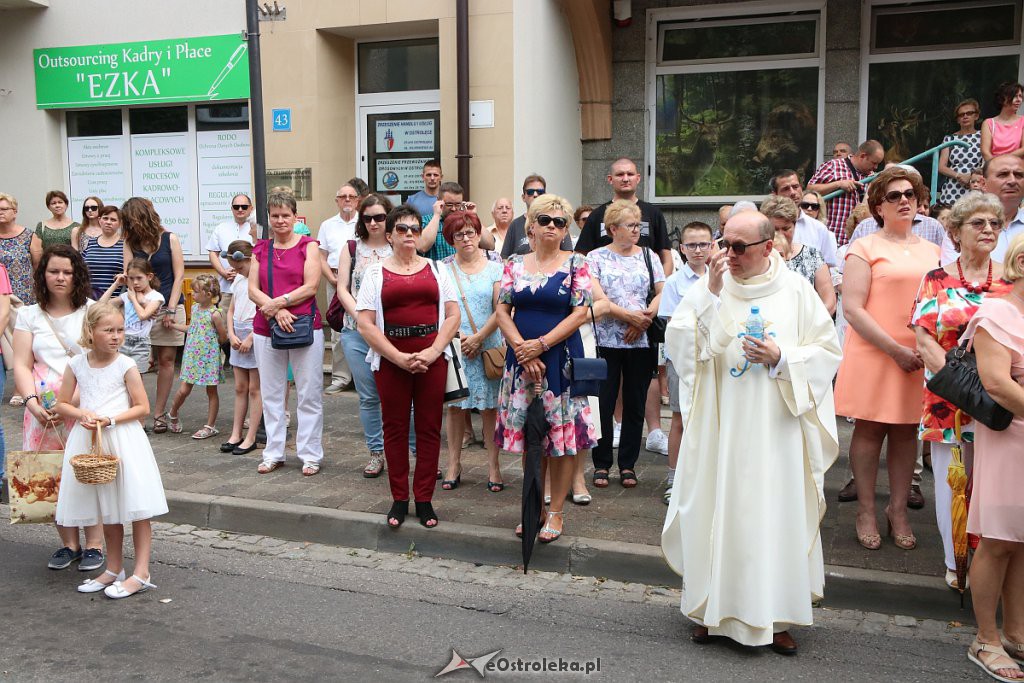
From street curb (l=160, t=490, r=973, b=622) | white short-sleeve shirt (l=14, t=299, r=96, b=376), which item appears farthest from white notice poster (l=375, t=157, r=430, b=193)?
white short-sleeve shirt (l=14, t=299, r=96, b=376)

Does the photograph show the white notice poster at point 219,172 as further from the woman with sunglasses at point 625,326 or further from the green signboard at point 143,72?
the woman with sunglasses at point 625,326

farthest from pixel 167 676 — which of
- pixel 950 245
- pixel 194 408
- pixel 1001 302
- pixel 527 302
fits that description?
pixel 194 408

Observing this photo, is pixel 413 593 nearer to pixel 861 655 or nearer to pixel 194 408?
pixel 861 655

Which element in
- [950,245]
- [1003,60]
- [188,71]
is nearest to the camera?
[950,245]

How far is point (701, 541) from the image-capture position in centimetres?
453

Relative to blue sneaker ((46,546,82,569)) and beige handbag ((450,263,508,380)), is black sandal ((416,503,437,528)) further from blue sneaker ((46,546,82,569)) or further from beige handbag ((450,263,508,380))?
blue sneaker ((46,546,82,569))

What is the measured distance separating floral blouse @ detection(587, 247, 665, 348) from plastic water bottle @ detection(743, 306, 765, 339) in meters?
2.41

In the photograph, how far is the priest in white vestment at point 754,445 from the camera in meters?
4.38

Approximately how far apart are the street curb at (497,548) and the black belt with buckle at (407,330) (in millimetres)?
1151

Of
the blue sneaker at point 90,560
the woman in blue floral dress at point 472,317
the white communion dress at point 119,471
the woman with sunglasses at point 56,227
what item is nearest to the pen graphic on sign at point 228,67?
the woman with sunglasses at point 56,227

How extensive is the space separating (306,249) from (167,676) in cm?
393

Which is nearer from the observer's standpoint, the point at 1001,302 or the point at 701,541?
the point at 1001,302

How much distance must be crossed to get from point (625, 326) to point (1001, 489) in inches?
120

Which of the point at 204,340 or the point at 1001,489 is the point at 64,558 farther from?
the point at 1001,489
